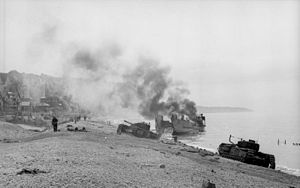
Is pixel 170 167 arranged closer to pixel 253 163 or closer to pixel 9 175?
pixel 9 175

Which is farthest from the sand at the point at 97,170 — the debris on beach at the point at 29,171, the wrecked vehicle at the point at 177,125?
the wrecked vehicle at the point at 177,125

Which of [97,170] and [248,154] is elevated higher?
[97,170]

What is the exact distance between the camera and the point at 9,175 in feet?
47.2

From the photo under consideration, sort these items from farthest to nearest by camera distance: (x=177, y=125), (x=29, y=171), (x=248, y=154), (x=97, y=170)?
A: (x=177, y=125) < (x=248, y=154) < (x=97, y=170) < (x=29, y=171)

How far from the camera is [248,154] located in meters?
34.2

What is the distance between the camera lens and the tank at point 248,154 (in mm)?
33781

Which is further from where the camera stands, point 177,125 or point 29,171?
point 177,125

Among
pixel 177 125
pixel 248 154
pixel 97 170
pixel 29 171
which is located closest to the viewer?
pixel 29 171

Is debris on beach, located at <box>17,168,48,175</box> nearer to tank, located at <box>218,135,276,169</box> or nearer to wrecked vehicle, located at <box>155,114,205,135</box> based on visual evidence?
tank, located at <box>218,135,276,169</box>

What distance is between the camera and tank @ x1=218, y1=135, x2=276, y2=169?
33.8m

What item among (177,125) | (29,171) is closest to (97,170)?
(29,171)

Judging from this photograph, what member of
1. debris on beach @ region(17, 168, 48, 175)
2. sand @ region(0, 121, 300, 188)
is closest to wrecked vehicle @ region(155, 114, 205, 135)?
sand @ region(0, 121, 300, 188)

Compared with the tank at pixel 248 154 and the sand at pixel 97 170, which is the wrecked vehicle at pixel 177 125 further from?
the sand at pixel 97 170

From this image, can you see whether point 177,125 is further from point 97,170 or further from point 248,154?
point 97,170
